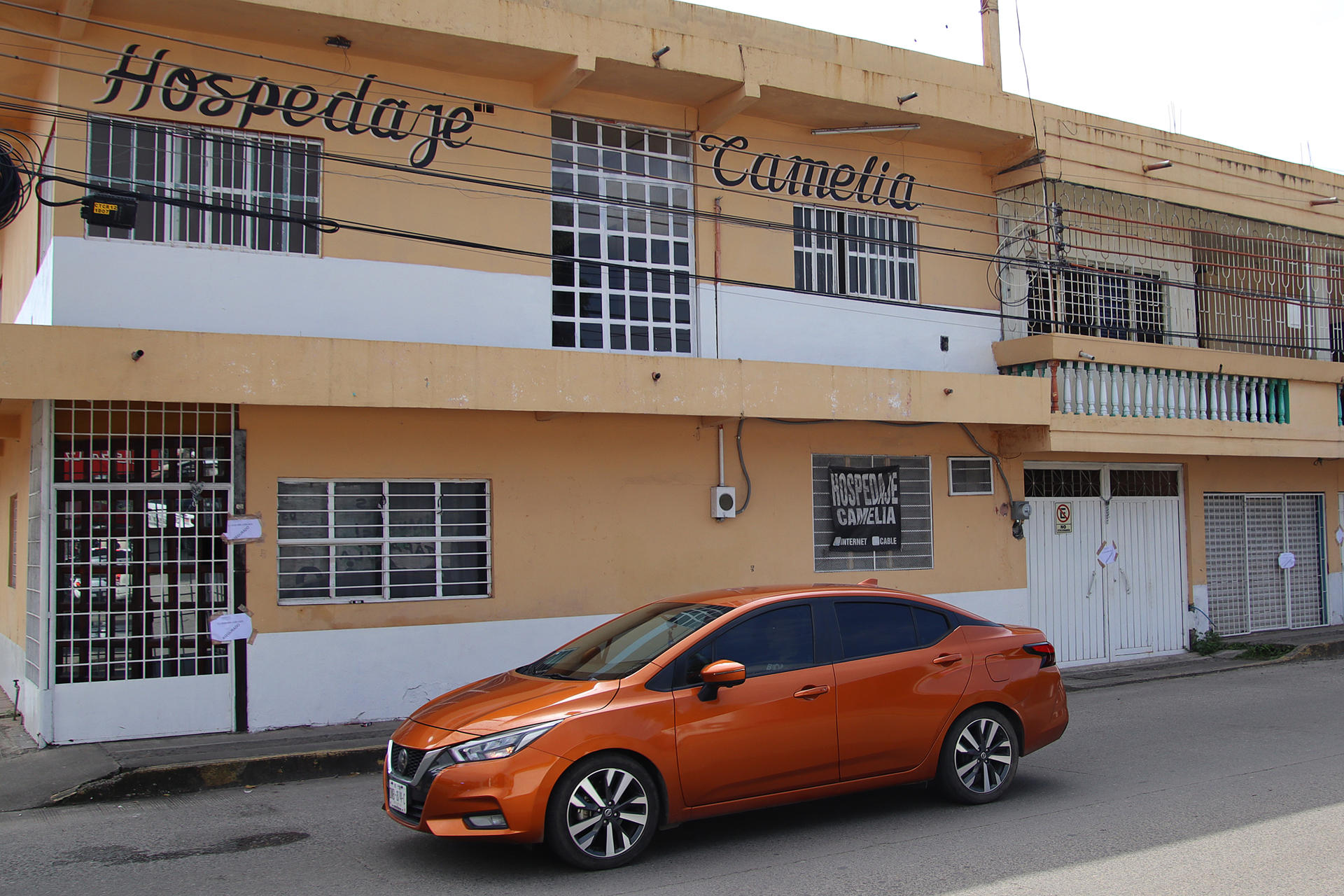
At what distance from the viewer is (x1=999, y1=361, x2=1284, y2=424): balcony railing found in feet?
43.9

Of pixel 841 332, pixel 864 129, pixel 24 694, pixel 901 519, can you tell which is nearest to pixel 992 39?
pixel 864 129

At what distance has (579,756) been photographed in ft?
18.9

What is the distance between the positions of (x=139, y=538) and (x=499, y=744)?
17.1ft

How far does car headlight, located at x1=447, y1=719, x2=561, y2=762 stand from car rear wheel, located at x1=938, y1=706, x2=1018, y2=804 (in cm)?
269

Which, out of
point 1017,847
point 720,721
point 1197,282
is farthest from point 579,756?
point 1197,282

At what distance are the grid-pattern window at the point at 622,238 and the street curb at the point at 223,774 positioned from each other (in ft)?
15.0

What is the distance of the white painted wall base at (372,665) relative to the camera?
968 centimetres

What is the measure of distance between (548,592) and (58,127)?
6.04 metres

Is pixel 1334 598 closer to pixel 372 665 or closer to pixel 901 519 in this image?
pixel 901 519

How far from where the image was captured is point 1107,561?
1452 centimetres

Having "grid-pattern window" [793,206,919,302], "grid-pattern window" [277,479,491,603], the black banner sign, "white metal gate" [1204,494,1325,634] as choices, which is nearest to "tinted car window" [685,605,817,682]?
"grid-pattern window" [277,479,491,603]

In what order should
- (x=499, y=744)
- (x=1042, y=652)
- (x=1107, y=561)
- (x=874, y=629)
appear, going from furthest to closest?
(x=1107, y=561)
(x=1042, y=652)
(x=874, y=629)
(x=499, y=744)

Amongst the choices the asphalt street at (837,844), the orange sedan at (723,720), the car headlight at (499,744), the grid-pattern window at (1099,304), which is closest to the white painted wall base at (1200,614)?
the grid-pattern window at (1099,304)

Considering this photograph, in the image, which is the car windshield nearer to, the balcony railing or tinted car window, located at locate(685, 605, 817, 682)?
tinted car window, located at locate(685, 605, 817, 682)
